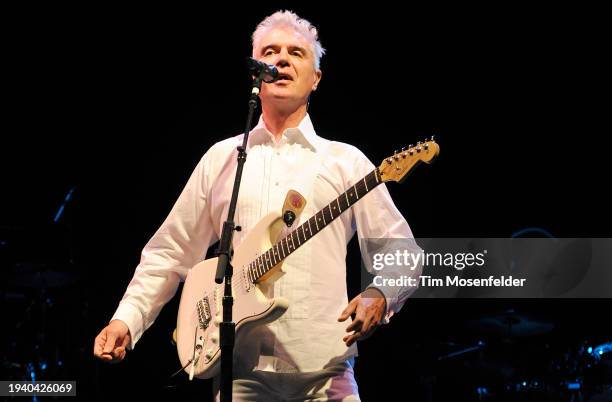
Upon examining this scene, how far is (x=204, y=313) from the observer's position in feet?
9.23

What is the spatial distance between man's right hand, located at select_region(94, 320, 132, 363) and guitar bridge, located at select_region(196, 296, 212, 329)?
328 millimetres

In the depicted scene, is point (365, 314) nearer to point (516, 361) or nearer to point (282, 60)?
point (282, 60)

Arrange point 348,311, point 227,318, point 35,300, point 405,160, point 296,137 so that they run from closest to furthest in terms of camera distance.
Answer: point 227,318 < point 348,311 < point 405,160 < point 296,137 < point 35,300

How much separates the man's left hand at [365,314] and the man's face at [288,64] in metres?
1.05

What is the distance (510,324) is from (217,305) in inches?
119

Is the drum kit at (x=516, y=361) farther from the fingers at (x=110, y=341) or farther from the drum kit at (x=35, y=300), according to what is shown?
the drum kit at (x=35, y=300)

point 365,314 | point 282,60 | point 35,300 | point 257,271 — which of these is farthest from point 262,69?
point 35,300

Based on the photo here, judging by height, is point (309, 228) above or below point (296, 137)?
below

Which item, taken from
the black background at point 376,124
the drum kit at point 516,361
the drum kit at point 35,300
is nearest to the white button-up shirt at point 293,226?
the black background at point 376,124

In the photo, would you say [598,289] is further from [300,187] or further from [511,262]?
[300,187]

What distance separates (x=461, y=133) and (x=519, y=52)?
0.72 meters

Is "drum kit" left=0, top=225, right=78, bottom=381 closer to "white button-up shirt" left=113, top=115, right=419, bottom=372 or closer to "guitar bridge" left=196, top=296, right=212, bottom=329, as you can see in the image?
"white button-up shirt" left=113, top=115, right=419, bottom=372

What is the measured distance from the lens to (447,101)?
5238mm

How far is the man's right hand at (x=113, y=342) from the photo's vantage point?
280 centimetres
